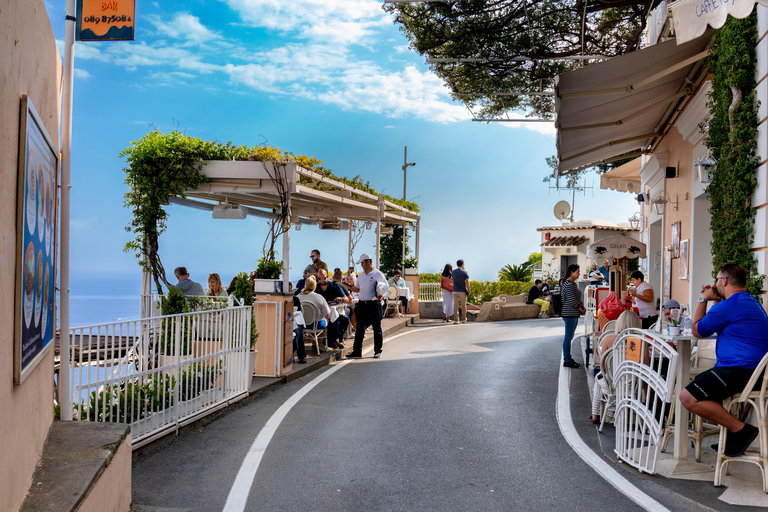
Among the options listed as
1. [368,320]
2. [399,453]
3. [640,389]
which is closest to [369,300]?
[368,320]

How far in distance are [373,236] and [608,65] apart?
15.4 m

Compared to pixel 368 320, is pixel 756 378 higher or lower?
higher

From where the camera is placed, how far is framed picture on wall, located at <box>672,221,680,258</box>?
1114cm

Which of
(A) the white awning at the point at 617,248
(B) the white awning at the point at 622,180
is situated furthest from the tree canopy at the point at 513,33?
(A) the white awning at the point at 617,248

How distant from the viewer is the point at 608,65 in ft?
24.7

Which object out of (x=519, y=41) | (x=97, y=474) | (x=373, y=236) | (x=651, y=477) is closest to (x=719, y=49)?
(x=651, y=477)

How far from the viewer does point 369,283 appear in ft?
39.5

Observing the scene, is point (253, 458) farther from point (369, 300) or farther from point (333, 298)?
point (333, 298)

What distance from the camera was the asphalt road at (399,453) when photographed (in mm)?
4812

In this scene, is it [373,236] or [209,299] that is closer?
[209,299]

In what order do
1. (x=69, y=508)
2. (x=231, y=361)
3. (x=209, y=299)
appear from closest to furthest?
(x=69, y=508) < (x=231, y=361) < (x=209, y=299)

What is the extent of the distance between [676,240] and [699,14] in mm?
6585

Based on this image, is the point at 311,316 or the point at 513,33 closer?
the point at 311,316

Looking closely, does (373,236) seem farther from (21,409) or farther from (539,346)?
(21,409)
